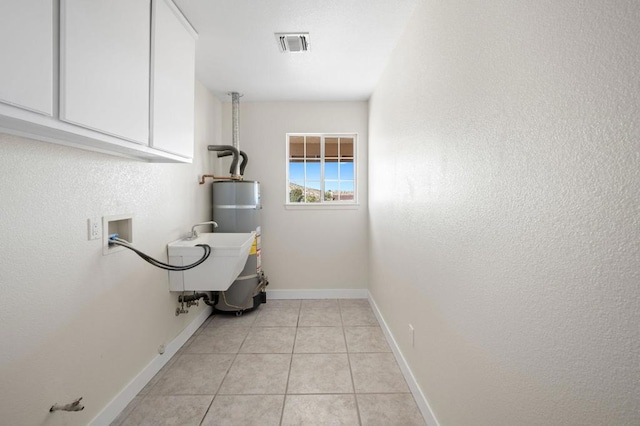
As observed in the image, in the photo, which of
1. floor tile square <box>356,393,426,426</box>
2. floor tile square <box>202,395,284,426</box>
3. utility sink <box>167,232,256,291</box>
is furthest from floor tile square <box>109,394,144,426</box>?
floor tile square <box>356,393,426,426</box>

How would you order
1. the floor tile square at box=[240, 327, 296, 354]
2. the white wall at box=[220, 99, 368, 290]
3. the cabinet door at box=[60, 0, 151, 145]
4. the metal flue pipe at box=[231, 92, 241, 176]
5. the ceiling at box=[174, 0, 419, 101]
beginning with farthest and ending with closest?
1. the white wall at box=[220, 99, 368, 290]
2. the metal flue pipe at box=[231, 92, 241, 176]
3. the floor tile square at box=[240, 327, 296, 354]
4. the ceiling at box=[174, 0, 419, 101]
5. the cabinet door at box=[60, 0, 151, 145]

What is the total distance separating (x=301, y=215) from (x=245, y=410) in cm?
236

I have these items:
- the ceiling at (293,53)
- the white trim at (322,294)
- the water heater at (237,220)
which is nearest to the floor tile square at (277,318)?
the water heater at (237,220)

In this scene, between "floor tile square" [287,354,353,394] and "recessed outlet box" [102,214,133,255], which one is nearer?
"recessed outlet box" [102,214,133,255]

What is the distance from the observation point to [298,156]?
3.99 metres

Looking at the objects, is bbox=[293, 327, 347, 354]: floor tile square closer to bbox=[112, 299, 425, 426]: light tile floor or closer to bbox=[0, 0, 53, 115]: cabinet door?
bbox=[112, 299, 425, 426]: light tile floor

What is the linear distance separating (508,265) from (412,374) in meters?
1.38

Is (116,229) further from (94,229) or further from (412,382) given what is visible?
(412,382)

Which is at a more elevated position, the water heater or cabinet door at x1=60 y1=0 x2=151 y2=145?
cabinet door at x1=60 y1=0 x2=151 y2=145

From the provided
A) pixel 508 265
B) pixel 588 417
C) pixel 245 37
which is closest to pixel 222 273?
pixel 245 37

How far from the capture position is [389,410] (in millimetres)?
1866

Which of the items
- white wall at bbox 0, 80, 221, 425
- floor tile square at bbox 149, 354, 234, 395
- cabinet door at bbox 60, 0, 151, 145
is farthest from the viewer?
floor tile square at bbox 149, 354, 234, 395

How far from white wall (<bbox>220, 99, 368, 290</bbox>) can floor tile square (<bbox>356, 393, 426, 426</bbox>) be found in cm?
196

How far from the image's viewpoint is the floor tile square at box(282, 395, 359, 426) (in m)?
1.78
